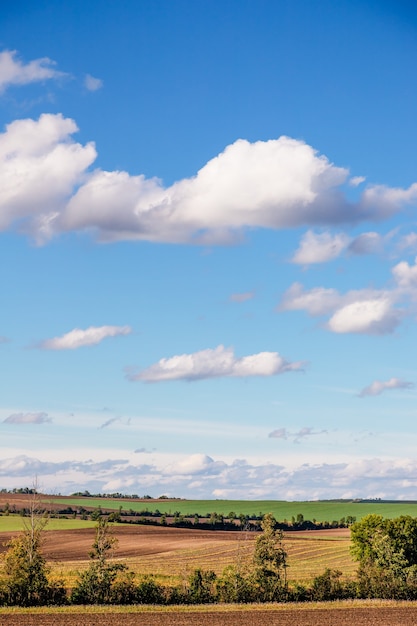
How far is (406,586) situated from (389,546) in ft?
34.3

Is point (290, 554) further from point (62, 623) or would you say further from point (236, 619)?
point (62, 623)

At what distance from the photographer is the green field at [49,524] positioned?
170 metres

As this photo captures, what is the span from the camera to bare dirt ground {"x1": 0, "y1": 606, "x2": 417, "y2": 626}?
65262 mm

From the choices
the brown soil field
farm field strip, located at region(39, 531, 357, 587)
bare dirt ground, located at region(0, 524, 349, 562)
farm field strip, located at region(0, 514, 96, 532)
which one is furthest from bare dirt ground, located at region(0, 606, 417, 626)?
farm field strip, located at region(0, 514, 96, 532)

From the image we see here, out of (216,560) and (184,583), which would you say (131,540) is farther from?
(184,583)

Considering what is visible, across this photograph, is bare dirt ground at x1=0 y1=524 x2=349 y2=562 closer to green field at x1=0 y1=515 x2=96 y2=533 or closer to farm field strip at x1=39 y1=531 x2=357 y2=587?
farm field strip at x1=39 y1=531 x2=357 y2=587

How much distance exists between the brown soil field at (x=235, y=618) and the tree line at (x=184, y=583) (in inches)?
192

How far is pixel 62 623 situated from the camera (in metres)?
64.1

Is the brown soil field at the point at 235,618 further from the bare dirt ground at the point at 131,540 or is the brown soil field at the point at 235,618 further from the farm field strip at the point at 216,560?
the bare dirt ground at the point at 131,540

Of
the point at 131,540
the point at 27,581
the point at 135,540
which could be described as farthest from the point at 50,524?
the point at 27,581

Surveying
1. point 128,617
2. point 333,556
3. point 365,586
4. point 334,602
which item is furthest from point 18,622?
point 333,556

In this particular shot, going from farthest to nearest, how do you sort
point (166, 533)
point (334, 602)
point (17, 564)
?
point (166, 533)
point (334, 602)
point (17, 564)

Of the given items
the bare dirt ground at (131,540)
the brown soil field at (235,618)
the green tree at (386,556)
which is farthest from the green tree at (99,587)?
the bare dirt ground at (131,540)

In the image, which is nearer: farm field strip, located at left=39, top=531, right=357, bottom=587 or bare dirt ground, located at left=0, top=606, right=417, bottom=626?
bare dirt ground, located at left=0, top=606, right=417, bottom=626
